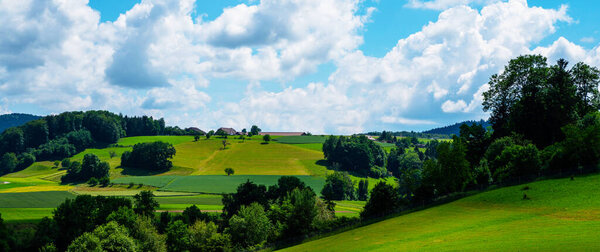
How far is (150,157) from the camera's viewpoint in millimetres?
181750

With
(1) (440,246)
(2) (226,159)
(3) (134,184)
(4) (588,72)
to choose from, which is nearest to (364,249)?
(1) (440,246)

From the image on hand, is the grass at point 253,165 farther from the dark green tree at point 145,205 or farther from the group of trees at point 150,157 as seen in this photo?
the dark green tree at point 145,205

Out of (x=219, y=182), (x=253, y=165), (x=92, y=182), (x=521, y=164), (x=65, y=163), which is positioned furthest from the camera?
(x=65, y=163)

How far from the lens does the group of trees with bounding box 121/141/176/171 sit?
18088 cm

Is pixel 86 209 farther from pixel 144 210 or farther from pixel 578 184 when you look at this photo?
pixel 578 184

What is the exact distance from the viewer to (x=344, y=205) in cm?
12506

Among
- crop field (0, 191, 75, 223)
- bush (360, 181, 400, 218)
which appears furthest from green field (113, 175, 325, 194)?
bush (360, 181, 400, 218)

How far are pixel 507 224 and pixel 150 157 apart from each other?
16365cm

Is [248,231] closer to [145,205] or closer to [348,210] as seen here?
[145,205]

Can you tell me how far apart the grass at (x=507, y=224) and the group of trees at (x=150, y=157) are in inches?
5599

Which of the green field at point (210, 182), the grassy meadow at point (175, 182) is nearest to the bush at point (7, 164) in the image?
the grassy meadow at point (175, 182)

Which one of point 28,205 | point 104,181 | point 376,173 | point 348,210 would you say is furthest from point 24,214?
point 376,173

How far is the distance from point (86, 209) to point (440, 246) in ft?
230

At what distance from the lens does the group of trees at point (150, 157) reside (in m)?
181
